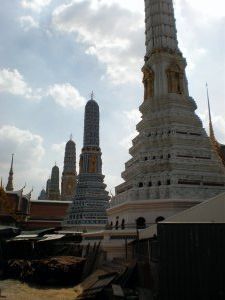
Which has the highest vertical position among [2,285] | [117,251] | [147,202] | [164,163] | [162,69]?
[162,69]

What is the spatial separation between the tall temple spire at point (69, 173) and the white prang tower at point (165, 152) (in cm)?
4264

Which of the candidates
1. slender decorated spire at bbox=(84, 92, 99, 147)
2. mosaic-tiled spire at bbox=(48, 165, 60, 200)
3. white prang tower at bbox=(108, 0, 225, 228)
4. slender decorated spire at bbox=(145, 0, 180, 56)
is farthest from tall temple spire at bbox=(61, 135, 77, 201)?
slender decorated spire at bbox=(145, 0, 180, 56)

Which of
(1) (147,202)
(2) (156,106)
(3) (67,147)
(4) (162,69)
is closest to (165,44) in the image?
(4) (162,69)

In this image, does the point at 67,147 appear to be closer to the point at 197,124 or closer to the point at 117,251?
the point at 197,124

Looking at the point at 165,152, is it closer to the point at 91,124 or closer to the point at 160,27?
the point at 160,27

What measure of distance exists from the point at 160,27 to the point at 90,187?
23.1m

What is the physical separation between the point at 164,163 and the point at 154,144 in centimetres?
222

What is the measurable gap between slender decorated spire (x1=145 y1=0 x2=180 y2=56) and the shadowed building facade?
2056 centimetres

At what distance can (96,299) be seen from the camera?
1323 cm

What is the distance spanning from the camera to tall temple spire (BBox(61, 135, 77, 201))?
234 feet

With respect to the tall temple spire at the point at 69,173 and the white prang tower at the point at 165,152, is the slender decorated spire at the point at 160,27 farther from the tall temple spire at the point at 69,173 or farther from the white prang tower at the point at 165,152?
the tall temple spire at the point at 69,173

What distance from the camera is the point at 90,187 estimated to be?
46.3m

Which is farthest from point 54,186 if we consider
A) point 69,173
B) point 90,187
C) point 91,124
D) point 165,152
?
point 165,152

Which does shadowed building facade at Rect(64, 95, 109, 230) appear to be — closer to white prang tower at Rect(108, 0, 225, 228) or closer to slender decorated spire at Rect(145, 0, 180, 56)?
white prang tower at Rect(108, 0, 225, 228)
